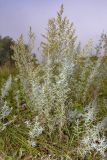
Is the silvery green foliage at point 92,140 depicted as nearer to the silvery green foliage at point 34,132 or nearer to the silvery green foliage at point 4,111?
the silvery green foliage at point 34,132

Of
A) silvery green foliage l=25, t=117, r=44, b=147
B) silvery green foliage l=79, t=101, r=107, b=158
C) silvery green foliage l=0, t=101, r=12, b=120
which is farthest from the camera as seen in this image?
silvery green foliage l=0, t=101, r=12, b=120

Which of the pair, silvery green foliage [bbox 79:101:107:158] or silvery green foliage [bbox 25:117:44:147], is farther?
silvery green foliage [bbox 25:117:44:147]

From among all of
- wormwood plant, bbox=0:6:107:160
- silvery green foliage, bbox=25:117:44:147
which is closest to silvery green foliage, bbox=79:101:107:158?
wormwood plant, bbox=0:6:107:160

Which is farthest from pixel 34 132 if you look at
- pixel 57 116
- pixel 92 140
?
pixel 92 140

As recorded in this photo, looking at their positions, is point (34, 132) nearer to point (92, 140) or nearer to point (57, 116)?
point (57, 116)

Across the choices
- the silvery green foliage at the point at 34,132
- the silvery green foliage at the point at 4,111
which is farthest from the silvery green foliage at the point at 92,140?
the silvery green foliage at the point at 4,111

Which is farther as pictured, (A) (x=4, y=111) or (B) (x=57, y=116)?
(A) (x=4, y=111)

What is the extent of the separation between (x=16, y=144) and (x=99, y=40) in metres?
2.69

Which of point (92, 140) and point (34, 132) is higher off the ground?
point (34, 132)

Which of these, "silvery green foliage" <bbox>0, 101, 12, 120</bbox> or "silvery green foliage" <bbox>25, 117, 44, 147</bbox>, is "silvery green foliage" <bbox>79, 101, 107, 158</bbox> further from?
"silvery green foliage" <bbox>0, 101, 12, 120</bbox>

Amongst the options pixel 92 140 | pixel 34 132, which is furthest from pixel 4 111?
pixel 92 140

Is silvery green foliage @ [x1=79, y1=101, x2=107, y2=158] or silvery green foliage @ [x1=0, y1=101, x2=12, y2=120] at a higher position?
silvery green foliage @ [x1=0, y1=101, x2=12, y2=120]

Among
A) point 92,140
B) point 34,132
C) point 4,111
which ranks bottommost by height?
point 92,140

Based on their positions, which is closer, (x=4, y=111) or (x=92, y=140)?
(x=92, y=140)
